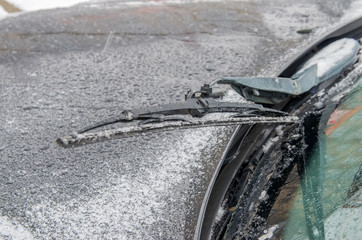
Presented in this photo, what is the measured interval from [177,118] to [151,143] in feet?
1.95

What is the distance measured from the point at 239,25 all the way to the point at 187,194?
6.83 feet

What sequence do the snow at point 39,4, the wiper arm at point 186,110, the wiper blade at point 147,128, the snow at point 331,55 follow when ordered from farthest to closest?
the snow at point 39,4 → the snow at point 331,55 → the wiper arm at point 186,110 → the wiper blade at point 147,128

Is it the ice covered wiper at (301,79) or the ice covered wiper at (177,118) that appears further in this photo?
the ice covered wiper at (301,79)

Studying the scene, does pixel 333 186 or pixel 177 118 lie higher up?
pixel 177 118

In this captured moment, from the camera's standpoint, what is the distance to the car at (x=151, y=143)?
1.62 metres

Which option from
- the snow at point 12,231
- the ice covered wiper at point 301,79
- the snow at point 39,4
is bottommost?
the snow at point 12,231

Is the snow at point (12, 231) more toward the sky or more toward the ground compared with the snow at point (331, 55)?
more toward the ground

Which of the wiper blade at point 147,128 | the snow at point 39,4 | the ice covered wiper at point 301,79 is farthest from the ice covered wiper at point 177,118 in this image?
the snow at point 39,4

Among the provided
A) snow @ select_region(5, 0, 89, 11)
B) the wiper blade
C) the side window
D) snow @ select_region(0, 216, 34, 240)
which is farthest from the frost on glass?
snow @ select_region(5, 0, 89, 11)

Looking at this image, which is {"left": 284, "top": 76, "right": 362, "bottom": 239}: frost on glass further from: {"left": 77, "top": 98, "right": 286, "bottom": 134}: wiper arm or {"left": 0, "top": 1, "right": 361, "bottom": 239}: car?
{"left": 77, "top": 98, "right": 286, "bottom": 134}: wiper arm

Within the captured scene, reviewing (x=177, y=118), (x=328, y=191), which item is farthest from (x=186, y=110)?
(x=328, y=191)

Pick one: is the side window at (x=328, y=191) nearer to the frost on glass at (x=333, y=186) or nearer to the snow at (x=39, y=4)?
the frost on glass at (x=333, y=186)

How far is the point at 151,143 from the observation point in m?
2.10

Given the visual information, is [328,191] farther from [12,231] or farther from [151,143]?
[12,231]
